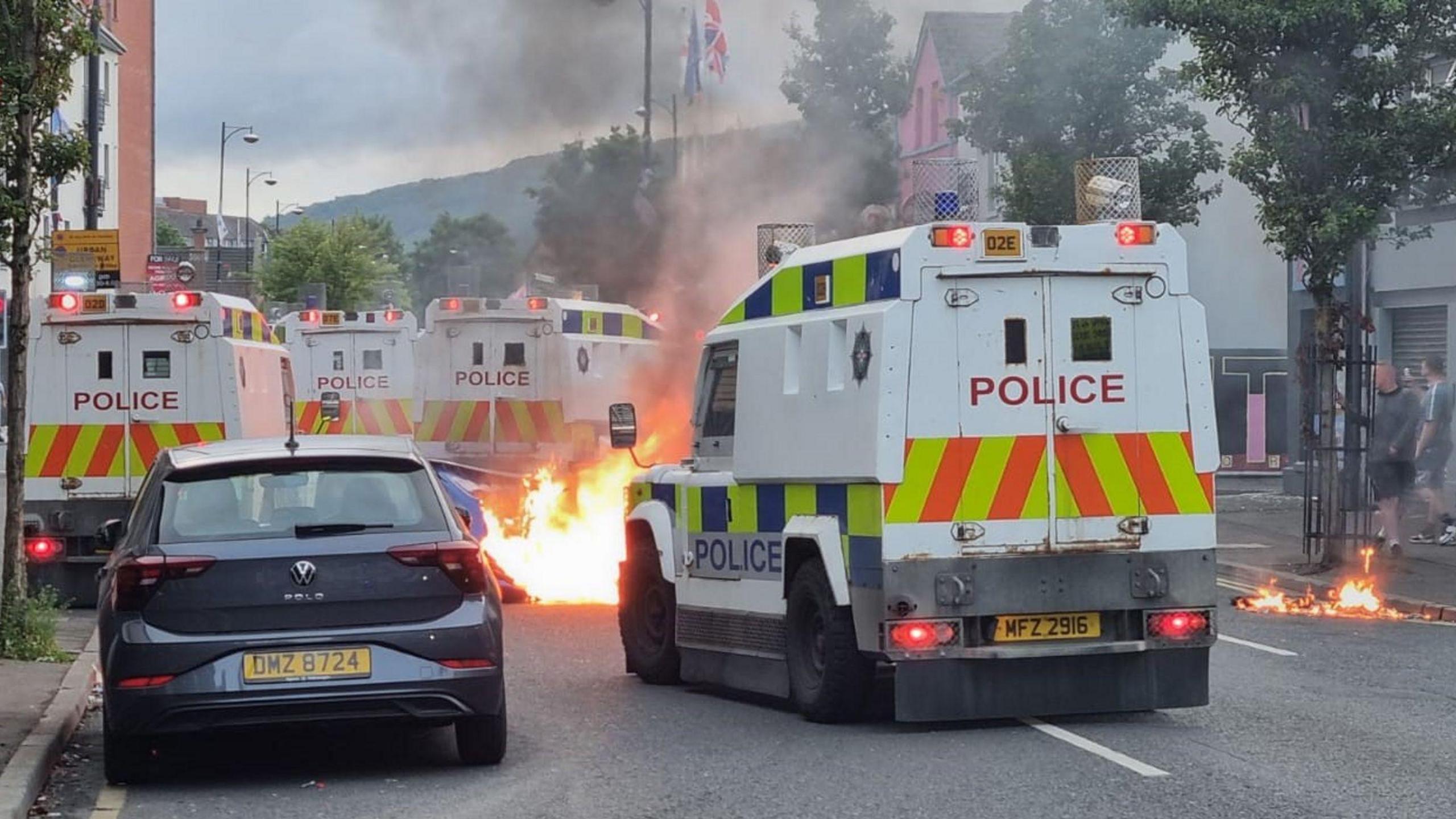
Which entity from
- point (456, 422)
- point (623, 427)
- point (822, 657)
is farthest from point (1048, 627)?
point (456, 422)

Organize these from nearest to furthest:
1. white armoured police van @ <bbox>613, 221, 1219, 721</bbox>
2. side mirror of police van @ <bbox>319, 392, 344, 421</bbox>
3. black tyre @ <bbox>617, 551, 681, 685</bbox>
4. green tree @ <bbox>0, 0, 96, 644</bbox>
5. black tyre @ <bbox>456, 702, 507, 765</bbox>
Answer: black tyre @ <bbox>456, 702, 507, 765</bbox>, white armoured police van @ <bbox>613, 221, 1219, 721</bbox>, black tyre @ <bbox>617, 551, 681, 685</bbox>, green tree @ <bbox>0, 0, 96, 644</bbox>, side mirror of police van @ <bbox>319, 392, 344, 421</bbox>

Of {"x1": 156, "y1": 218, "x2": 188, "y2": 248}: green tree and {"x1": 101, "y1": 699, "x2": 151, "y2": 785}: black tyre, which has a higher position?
{"x1": 156, "y1": 218, "x2": 188, "y2": 248}: green tree

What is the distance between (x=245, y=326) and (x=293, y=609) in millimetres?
10563

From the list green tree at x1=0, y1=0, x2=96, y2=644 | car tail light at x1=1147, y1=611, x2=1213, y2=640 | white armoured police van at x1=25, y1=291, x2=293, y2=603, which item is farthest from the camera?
white armoured police van at x1=25, y1=291, x2=293, y2=603

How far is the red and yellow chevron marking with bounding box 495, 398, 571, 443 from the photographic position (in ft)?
72.5

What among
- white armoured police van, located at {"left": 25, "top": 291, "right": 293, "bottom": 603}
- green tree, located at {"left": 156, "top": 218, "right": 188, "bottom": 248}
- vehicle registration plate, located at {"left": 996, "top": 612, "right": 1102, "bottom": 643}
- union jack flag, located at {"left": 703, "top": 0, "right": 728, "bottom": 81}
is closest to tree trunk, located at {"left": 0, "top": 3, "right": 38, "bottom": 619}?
white armoured police van, located at {"left": 25, "top": 291, "right": 293, "bottom": 603}

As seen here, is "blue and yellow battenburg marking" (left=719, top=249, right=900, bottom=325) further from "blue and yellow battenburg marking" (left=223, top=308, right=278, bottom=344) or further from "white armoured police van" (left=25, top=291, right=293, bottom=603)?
"blue and yellow battenburg marking" (left=223, top=308, right=278, bottom=344)

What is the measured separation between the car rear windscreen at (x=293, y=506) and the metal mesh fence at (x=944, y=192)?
10.9ft

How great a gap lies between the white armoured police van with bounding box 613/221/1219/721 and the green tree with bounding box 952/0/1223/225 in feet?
50.1

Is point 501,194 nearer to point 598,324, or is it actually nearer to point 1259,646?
point 598,324

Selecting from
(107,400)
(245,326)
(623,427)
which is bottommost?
(623,427)

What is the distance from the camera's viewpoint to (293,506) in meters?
9.41

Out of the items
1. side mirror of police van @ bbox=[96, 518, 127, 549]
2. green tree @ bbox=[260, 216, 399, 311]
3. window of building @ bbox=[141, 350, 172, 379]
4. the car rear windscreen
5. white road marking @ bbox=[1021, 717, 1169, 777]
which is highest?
green tree @ bbox=[260, 216, 399, 311]

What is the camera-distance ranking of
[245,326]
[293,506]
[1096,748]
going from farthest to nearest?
[245,326]
[1096,748]
[293,506]
